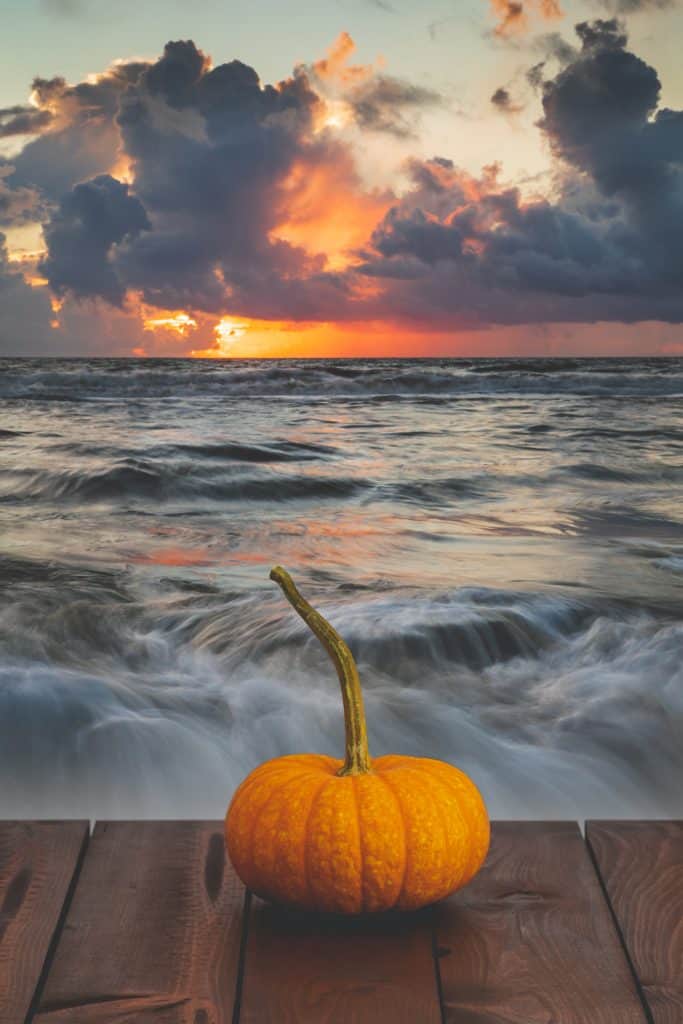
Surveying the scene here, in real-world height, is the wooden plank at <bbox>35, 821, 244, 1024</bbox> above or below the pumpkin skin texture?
below

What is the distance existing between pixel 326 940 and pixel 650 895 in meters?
0.51

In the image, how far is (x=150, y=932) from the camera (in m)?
1.45

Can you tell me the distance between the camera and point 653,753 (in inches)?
108

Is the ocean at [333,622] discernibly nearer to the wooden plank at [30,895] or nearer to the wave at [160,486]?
the wave at [160,486]

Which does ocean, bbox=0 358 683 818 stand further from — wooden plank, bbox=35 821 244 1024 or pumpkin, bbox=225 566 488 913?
pumpkin, bbox=225 566 488 913

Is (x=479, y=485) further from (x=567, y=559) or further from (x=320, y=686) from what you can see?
(x=320, y=686)

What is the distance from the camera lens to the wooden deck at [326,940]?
130 cm

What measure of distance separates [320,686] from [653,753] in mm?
1026

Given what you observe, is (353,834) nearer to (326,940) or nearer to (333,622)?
(326,940)

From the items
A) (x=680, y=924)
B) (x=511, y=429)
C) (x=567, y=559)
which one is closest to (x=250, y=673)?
(x=680, y=924)

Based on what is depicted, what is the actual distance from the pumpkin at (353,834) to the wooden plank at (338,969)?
0.12 ft

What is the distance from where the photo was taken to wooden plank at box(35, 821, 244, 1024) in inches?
50.9

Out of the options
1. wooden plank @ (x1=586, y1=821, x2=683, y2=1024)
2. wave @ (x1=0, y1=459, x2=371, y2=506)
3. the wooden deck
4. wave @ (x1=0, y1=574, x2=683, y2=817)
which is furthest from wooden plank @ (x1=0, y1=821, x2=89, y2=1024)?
wave @ (x1=0, y1=459, x2=371, y2=506)

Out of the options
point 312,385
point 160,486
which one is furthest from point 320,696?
point 312,385
